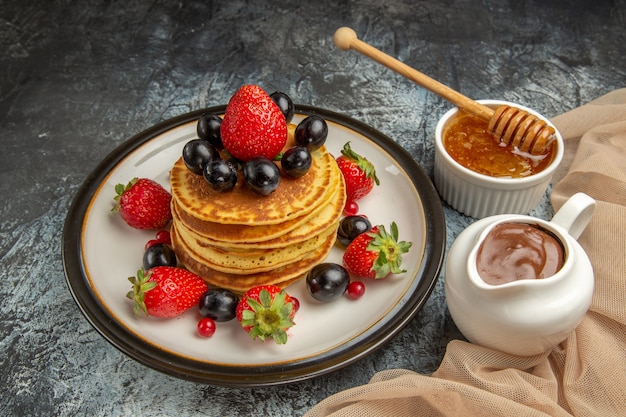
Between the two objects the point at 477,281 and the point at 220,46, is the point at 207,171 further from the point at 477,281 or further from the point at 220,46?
the point at 220,46

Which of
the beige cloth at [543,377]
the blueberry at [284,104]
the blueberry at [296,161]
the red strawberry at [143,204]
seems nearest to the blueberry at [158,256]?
the red strawberry at [143,204]

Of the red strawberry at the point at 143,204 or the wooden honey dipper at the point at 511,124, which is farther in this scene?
the wooden honey dipper at the point at 511,124

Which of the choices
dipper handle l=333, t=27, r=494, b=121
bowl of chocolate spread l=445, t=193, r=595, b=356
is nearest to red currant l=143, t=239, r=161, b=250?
bowl of chocolate spread l=445, t=193, r=595, b=356

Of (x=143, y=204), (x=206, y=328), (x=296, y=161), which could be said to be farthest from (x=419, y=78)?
(x=206, y=328)

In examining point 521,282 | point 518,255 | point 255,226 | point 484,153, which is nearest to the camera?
point 521,282

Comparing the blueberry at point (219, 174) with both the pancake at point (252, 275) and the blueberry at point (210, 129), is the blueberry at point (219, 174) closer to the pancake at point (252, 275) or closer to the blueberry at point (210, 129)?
the blueberry at point (210, 129)

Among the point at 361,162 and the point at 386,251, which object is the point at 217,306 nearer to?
the point at 386,251

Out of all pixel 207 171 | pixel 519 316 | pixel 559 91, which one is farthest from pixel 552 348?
pixel 559 91
